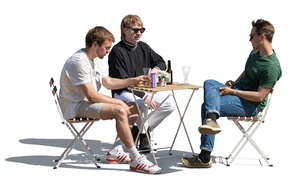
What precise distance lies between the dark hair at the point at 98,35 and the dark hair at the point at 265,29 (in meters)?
1.73

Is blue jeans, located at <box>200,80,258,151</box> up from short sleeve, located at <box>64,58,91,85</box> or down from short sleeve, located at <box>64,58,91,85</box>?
down

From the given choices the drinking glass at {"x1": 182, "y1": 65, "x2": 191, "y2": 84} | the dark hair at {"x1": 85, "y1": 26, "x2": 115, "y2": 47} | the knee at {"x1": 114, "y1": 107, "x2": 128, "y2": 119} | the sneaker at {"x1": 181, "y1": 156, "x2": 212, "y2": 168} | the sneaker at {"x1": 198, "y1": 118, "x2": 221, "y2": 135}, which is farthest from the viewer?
the drinking glass at {"x1": 182, "y1": 65, "x2": 191, "y2": 84}

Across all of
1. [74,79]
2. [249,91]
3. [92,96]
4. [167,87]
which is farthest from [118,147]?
[249,91]

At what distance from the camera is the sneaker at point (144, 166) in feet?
25.0

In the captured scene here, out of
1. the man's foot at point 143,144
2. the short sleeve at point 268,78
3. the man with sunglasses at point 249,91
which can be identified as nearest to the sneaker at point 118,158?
the man's foot at point 143,144

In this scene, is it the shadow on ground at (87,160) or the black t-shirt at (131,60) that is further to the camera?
the black t-shirt at (131,60)

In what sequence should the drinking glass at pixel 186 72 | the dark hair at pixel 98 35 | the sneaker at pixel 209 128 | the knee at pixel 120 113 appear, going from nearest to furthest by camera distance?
the sneaker at pixel 209 128
the knee at pixel 120 113
the dark hair at pixel 98 35
the drinking glass at pixel 186 72

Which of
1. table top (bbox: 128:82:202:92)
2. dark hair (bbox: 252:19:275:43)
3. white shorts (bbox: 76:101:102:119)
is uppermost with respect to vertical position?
dark hair (bbox: 252:19:275:43)

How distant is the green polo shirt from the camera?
7.80 metres

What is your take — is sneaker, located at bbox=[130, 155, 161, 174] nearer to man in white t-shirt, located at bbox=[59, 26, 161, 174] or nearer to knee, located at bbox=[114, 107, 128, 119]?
man in white t-shirt, located at bbox=[59, 26, 161, 174]

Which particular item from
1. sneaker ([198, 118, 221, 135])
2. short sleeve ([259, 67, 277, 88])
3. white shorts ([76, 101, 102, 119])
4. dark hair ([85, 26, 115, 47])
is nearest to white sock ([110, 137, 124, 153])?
white shorts ([76, 101, 102, 119])

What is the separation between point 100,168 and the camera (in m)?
7.86

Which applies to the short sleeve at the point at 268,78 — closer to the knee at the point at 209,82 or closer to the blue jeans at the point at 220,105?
the blue jeans at the point at 220,105

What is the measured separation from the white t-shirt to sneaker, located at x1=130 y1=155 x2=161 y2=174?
924mm
